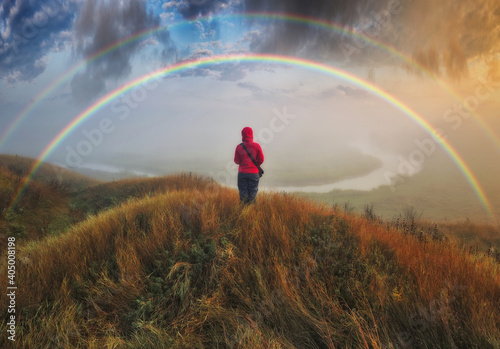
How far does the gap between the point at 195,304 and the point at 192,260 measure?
39.6 inches

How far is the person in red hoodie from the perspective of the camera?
813cm

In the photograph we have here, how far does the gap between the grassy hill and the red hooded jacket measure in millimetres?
2435

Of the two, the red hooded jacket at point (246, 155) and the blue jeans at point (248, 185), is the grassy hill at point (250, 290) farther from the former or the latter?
the red hooded jacket at point (246, 155)

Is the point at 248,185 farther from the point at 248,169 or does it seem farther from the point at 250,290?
the point at 250,290

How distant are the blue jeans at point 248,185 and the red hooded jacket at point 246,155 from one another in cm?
16

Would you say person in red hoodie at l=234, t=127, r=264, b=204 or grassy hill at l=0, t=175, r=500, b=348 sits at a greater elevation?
person in red hoodie at l=234, t=127, r=264, b=204

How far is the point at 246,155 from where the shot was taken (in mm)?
8156

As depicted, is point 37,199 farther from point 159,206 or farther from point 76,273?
point 76,273

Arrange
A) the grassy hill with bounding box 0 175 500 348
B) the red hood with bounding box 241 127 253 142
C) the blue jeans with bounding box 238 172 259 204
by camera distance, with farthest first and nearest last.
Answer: the red hood with bounding box 241 127 253 142, the blue jeans with bounding box 238 172 259 204, the grassy hill with bounding box 0 175 500 348

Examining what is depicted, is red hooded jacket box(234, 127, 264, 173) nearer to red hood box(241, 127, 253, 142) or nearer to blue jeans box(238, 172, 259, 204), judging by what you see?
red hood box(241, 127, 253, 142)

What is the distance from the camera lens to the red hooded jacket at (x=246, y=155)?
816 cm

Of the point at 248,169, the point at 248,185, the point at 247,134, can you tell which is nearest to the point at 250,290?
the point at 248,185

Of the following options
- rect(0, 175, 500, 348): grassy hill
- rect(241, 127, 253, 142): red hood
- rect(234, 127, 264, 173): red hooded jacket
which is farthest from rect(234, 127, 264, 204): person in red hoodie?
rect(0, 175, 500, 348): grassy hill

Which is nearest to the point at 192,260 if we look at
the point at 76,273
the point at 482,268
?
the point at 76,273
